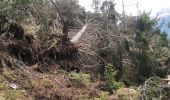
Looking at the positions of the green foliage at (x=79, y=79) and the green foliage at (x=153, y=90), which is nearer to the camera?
the green foliage at (x=79, y=79)

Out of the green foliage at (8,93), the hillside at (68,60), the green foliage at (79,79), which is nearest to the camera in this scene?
the green foliage at (8,93)

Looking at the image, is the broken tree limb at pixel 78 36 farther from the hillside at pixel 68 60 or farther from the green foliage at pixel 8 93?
the green foliage at pixel 8 93

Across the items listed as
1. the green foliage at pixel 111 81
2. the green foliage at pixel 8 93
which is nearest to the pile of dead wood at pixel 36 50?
the green foliage at pixel 111 81

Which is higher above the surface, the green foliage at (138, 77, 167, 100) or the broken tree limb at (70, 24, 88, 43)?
the broken tree limb at (70, 24, 88, 43)

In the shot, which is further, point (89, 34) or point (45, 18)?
point (89, 34)

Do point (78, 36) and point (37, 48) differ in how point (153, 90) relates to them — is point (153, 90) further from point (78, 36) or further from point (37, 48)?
point (37, 48)

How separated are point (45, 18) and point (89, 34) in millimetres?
3043

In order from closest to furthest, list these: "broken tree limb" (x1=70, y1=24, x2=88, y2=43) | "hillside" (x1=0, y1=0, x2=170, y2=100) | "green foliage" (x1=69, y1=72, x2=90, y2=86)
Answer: "hillside" (x1=0, y1=0, x2=170, y2=100) < "green foliage" (x1=69, y1=72, x2=90, y2=86) < "broken tree limb" (x1=70, y1=24, x2=88, y2=43)

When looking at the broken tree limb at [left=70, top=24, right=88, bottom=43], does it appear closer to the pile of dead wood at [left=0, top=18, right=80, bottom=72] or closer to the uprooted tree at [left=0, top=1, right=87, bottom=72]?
the uprooted tree at [left=0, top=1, right=87, bottom=72]

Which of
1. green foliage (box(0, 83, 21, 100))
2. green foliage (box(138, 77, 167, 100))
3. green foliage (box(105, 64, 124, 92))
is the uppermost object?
green foliage (box(0, 83, 21, 100))

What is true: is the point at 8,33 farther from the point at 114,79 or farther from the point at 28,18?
the point at 114,79

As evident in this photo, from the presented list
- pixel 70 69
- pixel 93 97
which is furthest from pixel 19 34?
pixel 93 97

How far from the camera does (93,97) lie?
9.44 m

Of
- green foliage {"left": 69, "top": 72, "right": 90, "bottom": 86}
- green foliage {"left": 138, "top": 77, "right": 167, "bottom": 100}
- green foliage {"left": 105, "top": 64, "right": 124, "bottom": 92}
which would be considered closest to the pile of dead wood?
green foliage {"left": 69, "top": 72, "right": 90, "bottom": 86}
